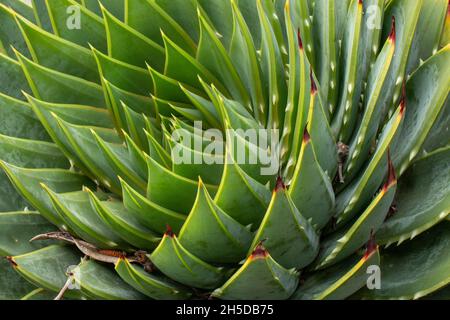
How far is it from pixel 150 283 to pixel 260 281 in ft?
0.69

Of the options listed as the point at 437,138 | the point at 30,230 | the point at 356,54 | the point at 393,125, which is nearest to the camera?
the point at 393,125

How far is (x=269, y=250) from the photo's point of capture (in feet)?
4.02

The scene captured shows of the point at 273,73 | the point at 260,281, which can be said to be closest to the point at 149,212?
the point at 260,281

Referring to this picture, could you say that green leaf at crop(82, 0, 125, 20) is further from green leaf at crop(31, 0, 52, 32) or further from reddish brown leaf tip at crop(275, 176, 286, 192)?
reddish brown leaf tip at crop(275, 176, 286, 192)

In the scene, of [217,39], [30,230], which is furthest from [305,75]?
[30,230]

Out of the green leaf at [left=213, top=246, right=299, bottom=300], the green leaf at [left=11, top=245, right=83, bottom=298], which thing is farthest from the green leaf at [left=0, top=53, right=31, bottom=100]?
the green leaf at [left=213, top=246, right=299, bottom=300]

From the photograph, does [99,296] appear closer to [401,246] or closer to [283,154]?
[283,154]

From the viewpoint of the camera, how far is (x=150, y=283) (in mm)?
1278

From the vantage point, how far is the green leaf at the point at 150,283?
126cm

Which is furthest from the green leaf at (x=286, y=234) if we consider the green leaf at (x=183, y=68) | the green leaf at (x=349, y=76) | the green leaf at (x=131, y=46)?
the green leaf at (x=131, y=46)

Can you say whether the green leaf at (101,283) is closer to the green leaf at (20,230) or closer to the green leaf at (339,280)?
the green leaf at (20,230)

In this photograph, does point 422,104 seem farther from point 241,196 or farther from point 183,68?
point 183,68

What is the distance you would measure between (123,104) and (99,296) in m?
0.41

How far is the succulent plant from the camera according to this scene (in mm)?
1231
